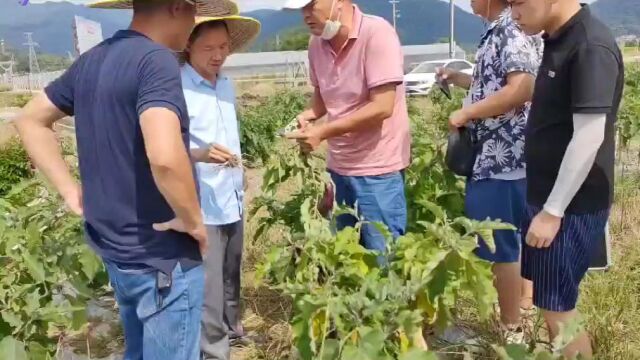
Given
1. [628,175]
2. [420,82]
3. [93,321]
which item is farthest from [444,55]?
[93,321]

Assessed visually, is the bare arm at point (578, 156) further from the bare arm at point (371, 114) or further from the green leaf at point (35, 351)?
the green leaf at point (35, 351)

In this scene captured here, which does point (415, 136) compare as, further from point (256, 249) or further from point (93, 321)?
point (93, 321)

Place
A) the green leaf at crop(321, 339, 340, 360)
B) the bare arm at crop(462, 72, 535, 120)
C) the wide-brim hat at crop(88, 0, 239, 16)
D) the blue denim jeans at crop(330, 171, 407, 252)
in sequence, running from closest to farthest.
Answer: the green leaf at crop(321, 339, 340, 360) < the wide-brim hat at crop(88, 0, 239, 16) < the bare arm at crop(462, 72, 535, 120) < the blue denim jeans at crop(330, 171, 407, 252)

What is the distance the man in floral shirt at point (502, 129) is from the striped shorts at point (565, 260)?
0.41 meters

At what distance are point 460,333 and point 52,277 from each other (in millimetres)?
1487

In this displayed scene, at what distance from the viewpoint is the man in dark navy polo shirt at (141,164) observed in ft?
5.05

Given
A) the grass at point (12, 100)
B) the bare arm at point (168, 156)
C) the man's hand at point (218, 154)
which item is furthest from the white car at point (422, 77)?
the bare arm at point (168, 156)

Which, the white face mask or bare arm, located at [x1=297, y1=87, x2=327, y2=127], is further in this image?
bare arm, located at [x1=297, y1=87, x2=327, y2=127]

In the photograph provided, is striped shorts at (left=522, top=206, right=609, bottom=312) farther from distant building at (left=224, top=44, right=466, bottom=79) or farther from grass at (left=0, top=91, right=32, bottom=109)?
distant building at (left=224, top=44, right=466, bottom=79)

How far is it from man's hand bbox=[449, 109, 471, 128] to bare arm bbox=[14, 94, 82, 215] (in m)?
1.29

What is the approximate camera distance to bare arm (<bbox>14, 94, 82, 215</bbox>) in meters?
1.77

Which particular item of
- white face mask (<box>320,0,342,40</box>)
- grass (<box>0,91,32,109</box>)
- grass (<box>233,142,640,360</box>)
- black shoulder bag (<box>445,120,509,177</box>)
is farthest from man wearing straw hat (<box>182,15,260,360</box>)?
grass (<box>0,91,32,109</box>)

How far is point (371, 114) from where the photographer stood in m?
2.34

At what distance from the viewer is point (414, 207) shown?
3.07 metres
